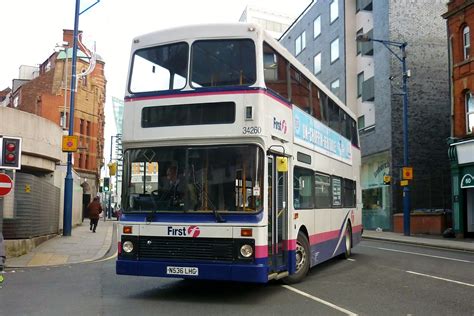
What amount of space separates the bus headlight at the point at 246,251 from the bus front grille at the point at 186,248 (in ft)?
0.51

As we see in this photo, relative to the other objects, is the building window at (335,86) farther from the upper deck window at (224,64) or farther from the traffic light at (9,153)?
the upper deck window at (224,64)

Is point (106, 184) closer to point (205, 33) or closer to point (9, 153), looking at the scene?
point (9, 153)

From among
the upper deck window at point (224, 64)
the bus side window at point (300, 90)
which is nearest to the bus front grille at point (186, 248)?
the upper deck window at point (224, 64)

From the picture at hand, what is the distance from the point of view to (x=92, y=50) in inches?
1900

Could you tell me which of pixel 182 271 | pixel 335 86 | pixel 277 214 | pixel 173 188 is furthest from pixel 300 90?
pixel 335 86

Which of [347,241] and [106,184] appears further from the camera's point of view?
[106,184]

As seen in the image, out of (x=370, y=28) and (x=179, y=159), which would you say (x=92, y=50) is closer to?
(x=370, y=28)

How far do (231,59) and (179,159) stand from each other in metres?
1.83

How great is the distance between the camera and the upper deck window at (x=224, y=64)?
8570mm

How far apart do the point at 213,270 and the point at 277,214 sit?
1.60 m

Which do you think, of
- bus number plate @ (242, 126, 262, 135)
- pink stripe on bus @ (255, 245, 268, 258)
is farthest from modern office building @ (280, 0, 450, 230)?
pink stripe on bus @ (255, 245, 268, 258)

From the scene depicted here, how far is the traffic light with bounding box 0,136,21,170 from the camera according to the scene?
12062 millimetres

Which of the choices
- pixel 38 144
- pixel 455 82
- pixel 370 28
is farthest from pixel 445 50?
pixel 38 144

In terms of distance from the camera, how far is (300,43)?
4778 cm
